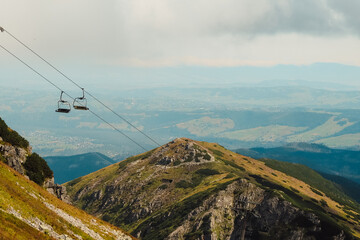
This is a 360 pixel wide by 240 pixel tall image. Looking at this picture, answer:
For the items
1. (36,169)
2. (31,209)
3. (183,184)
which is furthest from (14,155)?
(183,184)

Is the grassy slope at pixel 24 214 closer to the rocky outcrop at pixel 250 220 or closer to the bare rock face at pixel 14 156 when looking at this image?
the bare rock face at pixel 14 156

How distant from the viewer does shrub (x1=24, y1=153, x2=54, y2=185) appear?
9015cm

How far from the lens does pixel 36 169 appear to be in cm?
9306

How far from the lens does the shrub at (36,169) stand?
296 ft

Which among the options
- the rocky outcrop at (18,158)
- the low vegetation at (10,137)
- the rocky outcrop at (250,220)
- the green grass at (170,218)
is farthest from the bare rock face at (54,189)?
the rocky outcrop at (250,220)

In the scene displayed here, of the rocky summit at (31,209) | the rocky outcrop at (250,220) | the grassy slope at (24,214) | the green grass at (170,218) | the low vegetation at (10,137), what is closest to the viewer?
the grassy slope at (24,214)

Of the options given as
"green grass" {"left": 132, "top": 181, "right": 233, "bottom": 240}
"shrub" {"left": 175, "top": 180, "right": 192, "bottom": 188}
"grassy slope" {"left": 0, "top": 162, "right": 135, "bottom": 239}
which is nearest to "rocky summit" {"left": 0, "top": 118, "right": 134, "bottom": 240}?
"grassy slope" {"left": 0, "top": 162, "right": 135, "bottom": 239}

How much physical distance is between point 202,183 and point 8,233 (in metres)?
161

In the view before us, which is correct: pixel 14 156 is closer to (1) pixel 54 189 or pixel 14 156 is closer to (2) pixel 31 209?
(1) pixel 54 189

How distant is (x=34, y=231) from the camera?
1503 inches

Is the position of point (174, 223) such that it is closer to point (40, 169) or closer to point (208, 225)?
point (208, 225)

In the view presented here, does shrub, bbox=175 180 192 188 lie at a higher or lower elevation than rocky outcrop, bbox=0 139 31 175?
lower

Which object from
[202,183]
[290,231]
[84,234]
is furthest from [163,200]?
[84,234]

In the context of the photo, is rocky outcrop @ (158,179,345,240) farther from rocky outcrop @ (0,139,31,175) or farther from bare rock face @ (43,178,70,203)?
rocky outcrop @ (0,139,31,175)
